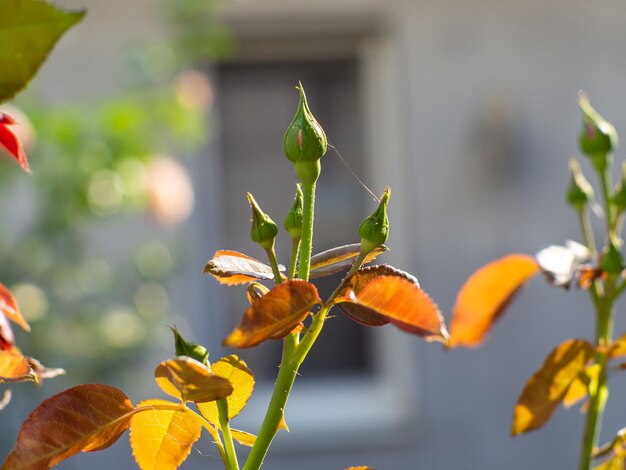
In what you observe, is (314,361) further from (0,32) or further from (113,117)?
(0,32)

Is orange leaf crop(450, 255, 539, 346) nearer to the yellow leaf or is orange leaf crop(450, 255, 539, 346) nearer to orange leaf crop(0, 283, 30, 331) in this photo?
the yellow leaf

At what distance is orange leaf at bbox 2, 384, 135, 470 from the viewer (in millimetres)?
347

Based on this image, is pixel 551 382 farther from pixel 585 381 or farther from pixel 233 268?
pixel 233 268

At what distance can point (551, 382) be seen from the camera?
1.50ft

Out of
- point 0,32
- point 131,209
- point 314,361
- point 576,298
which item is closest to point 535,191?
point 576,298

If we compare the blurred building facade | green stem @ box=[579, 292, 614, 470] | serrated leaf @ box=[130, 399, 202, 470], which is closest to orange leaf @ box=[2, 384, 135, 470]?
serrated leaf @ box=[130, 399, 202, 470]

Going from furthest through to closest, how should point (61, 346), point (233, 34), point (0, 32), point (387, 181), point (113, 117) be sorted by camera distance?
point (387, 181), point (233, 34), point (61, 346), point (113, 117), point (0, 32)

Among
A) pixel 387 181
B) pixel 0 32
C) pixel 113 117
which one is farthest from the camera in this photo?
pixel 387 181

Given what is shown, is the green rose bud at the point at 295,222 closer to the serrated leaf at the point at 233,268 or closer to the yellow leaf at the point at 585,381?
the serrated leaf at the point at 233,268

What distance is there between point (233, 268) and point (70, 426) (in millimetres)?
85

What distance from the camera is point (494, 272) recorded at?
0.48 m

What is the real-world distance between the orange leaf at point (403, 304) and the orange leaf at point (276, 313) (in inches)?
0.8

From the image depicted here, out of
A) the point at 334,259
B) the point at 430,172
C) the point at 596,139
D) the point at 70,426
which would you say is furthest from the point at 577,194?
the point at 430,172

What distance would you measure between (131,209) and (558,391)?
2074mm
